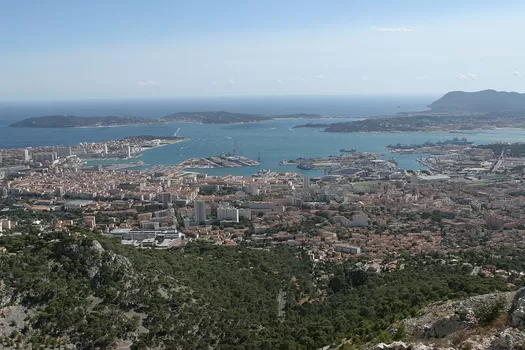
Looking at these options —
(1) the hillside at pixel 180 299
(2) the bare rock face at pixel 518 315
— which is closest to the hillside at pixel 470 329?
(2) the bare rock face at pixel 518 315

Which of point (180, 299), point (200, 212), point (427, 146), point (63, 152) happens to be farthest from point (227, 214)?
point (427, 146)

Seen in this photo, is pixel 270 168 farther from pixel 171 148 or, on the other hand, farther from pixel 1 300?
pixel 1 300

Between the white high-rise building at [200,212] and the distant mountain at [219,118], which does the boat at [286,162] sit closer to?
the white high-rise building at [200,212]

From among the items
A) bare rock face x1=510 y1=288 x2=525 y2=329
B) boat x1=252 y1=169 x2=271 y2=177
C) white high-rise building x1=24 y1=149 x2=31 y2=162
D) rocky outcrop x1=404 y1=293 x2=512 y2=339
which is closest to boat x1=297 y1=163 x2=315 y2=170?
boat x1=252 y1=169 x2=271 y2=177

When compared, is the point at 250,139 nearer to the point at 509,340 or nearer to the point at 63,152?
the point at 63,152

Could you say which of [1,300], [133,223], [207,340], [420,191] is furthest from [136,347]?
[420,191]

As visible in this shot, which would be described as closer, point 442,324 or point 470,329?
point 470,329

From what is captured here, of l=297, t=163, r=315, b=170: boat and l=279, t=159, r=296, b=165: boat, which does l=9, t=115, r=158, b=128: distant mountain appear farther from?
l=297, t=163, r=315, b=170: boat
